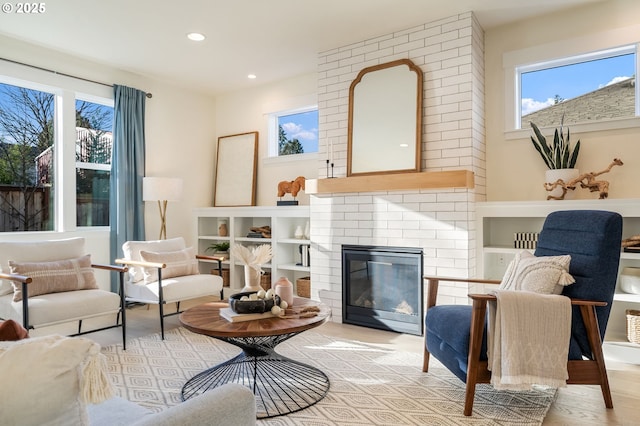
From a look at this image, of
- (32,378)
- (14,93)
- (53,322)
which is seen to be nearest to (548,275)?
(32,378)

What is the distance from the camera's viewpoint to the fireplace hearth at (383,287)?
3.68 m

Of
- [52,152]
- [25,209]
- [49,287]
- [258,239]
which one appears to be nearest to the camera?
[49,287]

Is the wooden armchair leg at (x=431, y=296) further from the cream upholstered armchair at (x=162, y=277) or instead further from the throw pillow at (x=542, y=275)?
the cream upholstered armchair at (x=162, y=277)

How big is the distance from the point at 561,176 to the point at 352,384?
2278 mm

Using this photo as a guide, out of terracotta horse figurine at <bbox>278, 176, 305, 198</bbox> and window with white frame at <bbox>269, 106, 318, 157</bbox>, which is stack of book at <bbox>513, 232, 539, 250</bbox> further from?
window with white frame at <bbox>269, 106, 318, 157</bbox>

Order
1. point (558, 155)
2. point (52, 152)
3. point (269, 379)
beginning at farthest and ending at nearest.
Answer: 1. point (52, 152)
2. point (558, 155)
3. point (269, 379)

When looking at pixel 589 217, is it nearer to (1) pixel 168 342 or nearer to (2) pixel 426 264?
(2) pixel 426 264

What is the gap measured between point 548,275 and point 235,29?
3144 millimetres

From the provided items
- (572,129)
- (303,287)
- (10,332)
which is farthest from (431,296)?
(10,332)

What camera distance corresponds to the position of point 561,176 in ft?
11.0

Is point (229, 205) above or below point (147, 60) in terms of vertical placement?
below

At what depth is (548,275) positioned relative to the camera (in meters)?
2.22

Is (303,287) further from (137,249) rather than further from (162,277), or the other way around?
(137,249)

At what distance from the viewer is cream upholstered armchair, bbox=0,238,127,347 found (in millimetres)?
2760
